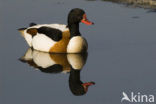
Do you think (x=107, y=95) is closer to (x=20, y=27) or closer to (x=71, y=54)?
(x=71, y=54)

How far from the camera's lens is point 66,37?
52.3 feet

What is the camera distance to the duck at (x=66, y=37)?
15797 millimetres

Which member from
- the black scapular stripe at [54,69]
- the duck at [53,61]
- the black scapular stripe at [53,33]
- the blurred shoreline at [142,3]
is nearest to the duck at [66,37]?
the black scapular stripe at [53,33]

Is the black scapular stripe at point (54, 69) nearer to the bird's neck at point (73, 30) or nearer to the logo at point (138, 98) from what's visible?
the bird's neck at point (73, 30)

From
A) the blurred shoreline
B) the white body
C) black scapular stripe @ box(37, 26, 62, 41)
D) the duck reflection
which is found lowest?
the blurred shoreline

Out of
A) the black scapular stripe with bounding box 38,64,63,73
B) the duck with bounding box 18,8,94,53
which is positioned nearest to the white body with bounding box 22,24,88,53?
the duck with bounding box 18,8,94,53

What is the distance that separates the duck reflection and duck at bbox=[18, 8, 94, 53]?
16cm

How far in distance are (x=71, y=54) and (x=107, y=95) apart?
3182 mm

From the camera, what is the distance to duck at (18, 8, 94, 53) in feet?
51.8

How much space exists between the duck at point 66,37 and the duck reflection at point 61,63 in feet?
0.52

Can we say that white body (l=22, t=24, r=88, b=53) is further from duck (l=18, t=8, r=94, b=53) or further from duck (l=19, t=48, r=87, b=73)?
duck (l=19, t=48, r=87, b=73)

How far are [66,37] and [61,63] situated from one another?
106 cm

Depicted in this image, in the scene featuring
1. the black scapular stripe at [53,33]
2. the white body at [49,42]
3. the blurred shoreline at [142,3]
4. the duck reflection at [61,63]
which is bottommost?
the blurred shoreline at [142,3]

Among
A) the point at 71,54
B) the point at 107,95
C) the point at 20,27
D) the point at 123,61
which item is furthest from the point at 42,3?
the point at 107,95
